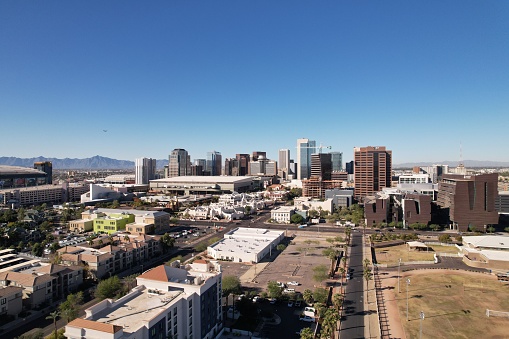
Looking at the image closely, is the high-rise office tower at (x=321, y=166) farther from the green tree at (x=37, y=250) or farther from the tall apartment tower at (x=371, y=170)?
the green tree at (x=37, y=250)

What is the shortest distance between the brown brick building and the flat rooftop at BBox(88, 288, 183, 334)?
37184 mm

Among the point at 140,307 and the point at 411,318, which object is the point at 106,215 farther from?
the point at 411,318

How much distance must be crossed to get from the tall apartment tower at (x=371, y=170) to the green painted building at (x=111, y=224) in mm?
40165

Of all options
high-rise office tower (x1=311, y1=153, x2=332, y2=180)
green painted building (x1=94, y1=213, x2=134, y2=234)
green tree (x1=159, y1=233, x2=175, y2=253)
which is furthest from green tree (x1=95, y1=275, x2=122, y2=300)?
high-rise office tower (x1=311, y1=153, x2=332, y2=180)

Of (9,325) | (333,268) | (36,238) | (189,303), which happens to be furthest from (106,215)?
(189,303)

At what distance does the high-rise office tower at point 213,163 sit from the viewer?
136750mm

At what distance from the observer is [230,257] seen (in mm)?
29500

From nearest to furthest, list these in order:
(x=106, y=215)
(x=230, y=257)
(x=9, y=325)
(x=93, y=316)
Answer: (x=93, y=316), (x=9, y=325), (x=230, y=257), (x=106, y=215)

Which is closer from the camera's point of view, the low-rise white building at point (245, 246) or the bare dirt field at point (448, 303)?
the bare dirt field at point (448, 303)

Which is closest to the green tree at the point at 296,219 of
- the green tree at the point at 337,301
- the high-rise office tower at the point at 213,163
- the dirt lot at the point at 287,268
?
the dirt lot at the point at 287,268

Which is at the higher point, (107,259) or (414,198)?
(414,198)

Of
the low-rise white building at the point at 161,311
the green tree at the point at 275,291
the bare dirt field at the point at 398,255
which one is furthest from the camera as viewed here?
the bare dirt field at the point at 398,255

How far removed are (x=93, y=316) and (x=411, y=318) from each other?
15626 millimetres

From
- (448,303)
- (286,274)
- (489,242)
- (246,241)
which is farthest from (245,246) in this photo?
(489,242)
